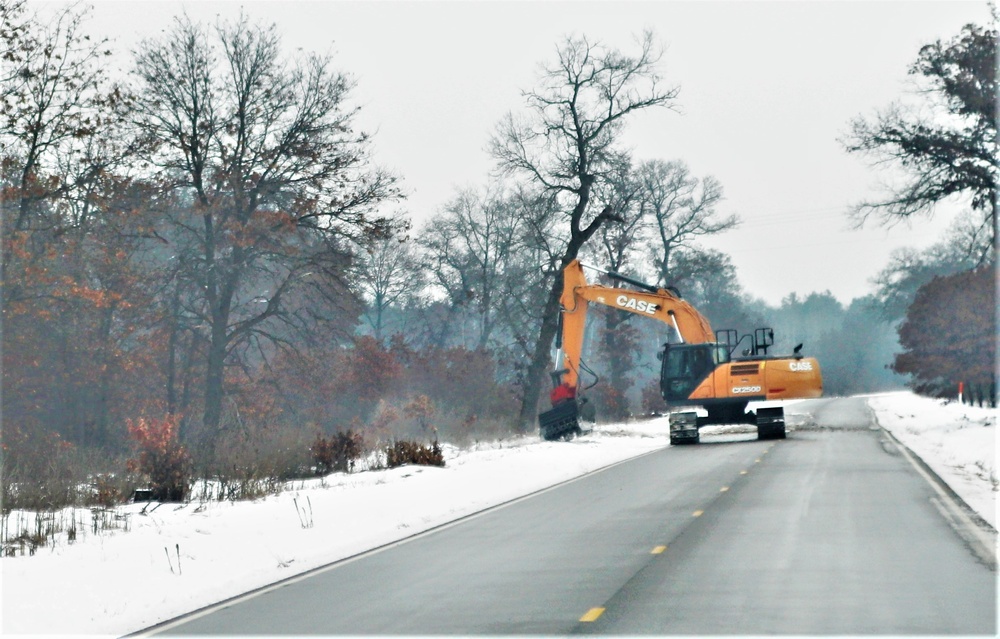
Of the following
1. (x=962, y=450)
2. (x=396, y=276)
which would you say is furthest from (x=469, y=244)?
(x=962, y=450)

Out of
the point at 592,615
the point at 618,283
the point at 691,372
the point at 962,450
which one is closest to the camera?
the point at 592,615

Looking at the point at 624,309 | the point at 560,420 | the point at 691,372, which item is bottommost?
the point at 560,420

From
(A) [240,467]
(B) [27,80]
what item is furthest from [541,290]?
(A) [240,467]

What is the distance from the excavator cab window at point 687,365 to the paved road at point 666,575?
15521mm

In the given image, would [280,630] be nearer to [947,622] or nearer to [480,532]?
[947,622]

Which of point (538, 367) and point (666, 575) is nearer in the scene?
point (666, 575)

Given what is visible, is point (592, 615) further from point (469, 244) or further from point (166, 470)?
point (469, 244)

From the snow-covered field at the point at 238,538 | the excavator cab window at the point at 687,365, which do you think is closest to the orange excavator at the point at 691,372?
the excavator cab window at the point at 687,365

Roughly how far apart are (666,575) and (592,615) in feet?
7.06

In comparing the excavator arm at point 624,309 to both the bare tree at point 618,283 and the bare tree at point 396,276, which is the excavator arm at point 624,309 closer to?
the bare tree at point 618,283

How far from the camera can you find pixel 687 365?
36.3 metres

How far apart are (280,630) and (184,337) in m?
36.9

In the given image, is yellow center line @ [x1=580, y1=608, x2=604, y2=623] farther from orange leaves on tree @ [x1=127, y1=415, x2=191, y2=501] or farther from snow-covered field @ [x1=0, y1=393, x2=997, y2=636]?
orange leaves on tree @ [x1=127, y1=415, x2=191, y2=501]

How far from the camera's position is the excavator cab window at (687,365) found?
119ft
